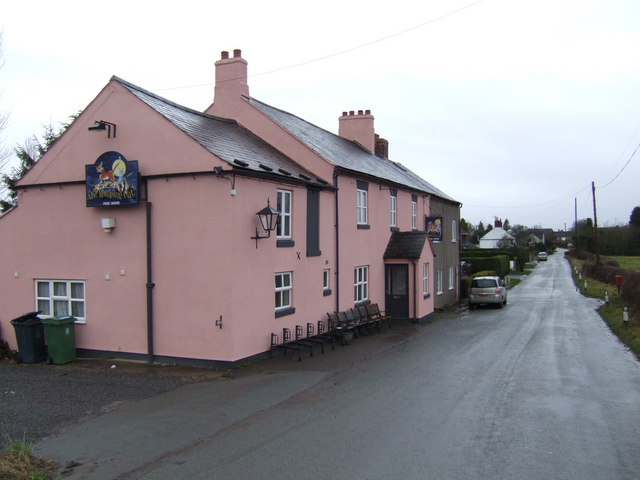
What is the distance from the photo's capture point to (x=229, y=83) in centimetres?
1839

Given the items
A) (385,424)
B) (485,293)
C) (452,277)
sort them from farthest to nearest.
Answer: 1. (452,277)
2. (485,293)
3. (385,424)

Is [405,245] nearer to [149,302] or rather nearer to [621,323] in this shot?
[621,323]

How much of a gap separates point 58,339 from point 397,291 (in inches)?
523

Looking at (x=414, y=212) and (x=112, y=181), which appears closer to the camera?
(x=112, y=181)

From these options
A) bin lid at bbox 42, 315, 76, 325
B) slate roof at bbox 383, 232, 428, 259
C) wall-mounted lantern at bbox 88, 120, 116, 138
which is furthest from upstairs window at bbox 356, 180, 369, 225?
bin lid at bbox 42, 315, 76, 325

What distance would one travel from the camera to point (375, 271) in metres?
21.1

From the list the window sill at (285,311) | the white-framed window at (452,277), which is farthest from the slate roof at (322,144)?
the white-framed window at (452,277)

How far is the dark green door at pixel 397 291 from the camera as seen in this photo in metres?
22.0

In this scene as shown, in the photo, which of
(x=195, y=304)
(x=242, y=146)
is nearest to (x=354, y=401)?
(x=195, y=304)

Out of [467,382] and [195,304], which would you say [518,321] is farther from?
[195,304]

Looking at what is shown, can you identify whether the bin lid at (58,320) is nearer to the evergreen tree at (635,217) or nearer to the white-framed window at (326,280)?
the white-framed window at (326,280)

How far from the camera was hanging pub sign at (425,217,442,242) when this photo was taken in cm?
2620

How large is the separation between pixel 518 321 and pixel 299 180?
537 inches

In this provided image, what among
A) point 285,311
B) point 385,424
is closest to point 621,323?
point 285,311
